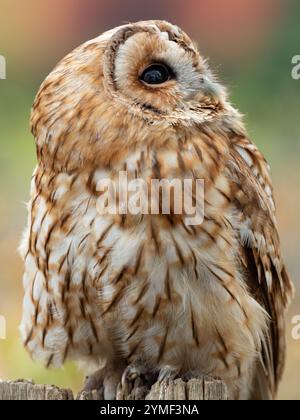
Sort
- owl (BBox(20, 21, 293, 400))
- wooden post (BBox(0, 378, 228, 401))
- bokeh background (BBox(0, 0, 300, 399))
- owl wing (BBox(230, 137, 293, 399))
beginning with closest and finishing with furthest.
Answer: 1. wooden post (BBox(0, 378, 228, 401))
2. owl (BBox(20, 21, 293, 400))
3. owl wing (BBox(230, 137, 293, 399))
4. bokeh background (BBox(0, 0, 300, 399))

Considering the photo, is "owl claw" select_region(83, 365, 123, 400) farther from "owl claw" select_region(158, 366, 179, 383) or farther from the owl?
"owl claw" select_region(158, 366, 179, 383)

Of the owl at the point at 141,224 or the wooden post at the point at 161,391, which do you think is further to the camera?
the owl at the point at 141,224

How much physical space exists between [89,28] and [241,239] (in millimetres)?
2102

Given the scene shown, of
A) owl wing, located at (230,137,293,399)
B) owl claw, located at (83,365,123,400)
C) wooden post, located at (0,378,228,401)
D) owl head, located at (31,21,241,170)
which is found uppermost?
owl head, located at (31,21,241,170)

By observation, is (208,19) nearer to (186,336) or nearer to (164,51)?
(164,51)

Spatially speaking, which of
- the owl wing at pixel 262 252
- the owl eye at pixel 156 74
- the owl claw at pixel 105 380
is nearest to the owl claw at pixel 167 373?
the owl claw at pixel 105 380

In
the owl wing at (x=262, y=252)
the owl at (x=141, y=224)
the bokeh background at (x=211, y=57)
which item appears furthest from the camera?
the bokeh background at (x=211, y=57)

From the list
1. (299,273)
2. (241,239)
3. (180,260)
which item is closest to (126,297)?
(180,260)

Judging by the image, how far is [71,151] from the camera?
136 inches

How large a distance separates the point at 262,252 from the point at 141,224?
0.48 metres

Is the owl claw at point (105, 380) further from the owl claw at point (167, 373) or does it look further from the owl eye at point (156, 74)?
the owl eye at point (156, 74)

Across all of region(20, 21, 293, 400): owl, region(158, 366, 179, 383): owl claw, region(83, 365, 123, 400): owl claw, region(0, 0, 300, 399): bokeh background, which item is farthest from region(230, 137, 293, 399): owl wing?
region(0, 0, 300, 399): bokeh background

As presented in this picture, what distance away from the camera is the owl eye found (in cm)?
346

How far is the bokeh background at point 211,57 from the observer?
4715mm
